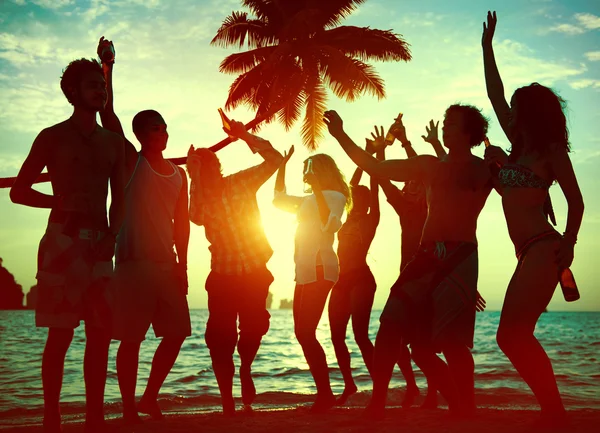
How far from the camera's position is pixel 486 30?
5.41 metres

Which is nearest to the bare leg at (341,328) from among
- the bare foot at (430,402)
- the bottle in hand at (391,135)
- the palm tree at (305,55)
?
the bare foot at (430,402)

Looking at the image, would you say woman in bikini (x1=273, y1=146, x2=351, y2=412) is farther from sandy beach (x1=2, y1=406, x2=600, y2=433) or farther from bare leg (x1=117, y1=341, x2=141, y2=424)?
bare leg (x1=117, y1=341, x2=141, y2=424)

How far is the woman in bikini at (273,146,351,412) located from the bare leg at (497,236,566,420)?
6.82ft

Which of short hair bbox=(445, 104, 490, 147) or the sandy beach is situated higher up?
short hair bbox=(445, 104, 490, 147)

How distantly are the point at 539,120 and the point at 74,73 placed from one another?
10.8 ft

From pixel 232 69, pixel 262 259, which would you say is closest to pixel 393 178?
pixel 262 259

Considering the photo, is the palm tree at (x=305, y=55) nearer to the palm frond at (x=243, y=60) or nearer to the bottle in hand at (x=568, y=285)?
the palm frond at (x=243, y=60)

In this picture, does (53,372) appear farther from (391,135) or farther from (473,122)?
(391,135)

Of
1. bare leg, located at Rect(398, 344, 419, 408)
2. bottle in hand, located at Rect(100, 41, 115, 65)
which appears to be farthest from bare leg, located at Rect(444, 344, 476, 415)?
bottle in hand, located at Rect(100, 41, 115, 65)

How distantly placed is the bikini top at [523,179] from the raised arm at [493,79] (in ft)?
1.41

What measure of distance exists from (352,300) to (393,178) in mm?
2319

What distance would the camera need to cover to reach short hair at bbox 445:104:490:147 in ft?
16.6

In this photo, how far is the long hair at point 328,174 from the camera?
21.8 ft

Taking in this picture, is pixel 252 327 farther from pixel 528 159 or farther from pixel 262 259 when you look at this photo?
pixel 528 159
